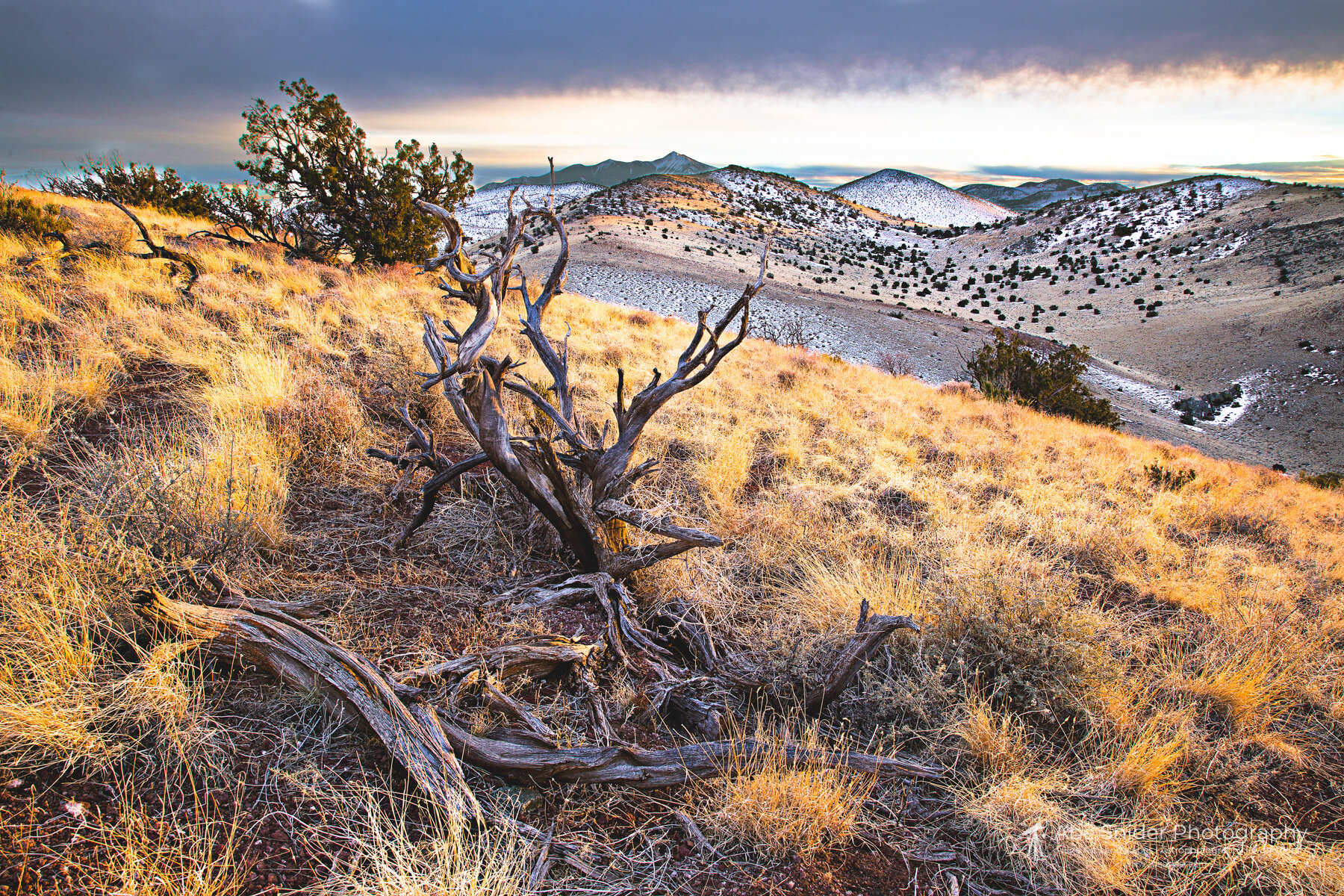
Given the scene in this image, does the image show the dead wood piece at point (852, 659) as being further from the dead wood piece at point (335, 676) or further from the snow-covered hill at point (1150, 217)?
the snow-covered hill at point (1150, 217)

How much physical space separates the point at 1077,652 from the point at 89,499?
5.01 m

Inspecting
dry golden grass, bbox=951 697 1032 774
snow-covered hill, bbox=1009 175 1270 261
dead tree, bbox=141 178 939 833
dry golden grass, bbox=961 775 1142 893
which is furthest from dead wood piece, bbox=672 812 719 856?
snow-covered hill, bbox=1009 175 1270 261

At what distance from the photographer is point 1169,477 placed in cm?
769

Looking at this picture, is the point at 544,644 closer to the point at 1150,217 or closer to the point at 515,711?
the point at 515,711

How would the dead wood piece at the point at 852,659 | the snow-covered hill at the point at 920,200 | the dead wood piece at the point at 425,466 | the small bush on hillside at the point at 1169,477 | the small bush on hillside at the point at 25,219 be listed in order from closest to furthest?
1. the dead wood piece at the point at 852,659
2. the dead wood piece at the point at 425,466
3. the small bush on hillside at the point at 1169,477
4. the small bush on hillside at the point at 25,219
5. the snow-covered hill at the point at 920,200

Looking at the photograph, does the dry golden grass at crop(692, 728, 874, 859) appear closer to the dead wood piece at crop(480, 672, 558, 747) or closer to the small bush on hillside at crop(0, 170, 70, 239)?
the dead wood piece at crop(480, 672, 558, 747)

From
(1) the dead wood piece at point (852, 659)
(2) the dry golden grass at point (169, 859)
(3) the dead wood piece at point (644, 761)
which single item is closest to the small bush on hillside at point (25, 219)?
(2) the dry golden grass at point (169, 859)

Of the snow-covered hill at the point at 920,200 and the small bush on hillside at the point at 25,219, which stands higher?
the snow-covered hill at the point at 920,200

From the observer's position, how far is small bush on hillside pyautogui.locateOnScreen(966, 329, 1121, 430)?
45.6ft

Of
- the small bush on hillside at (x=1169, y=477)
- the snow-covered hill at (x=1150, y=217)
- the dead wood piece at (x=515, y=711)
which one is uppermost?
the snow-covered hill at (x=1150, y=217)

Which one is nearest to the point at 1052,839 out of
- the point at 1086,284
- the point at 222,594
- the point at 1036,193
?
the point at 222,594

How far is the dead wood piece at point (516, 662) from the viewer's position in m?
2.39

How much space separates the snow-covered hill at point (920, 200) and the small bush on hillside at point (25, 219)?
11309 cm

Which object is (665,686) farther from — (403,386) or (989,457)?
(989,457)
